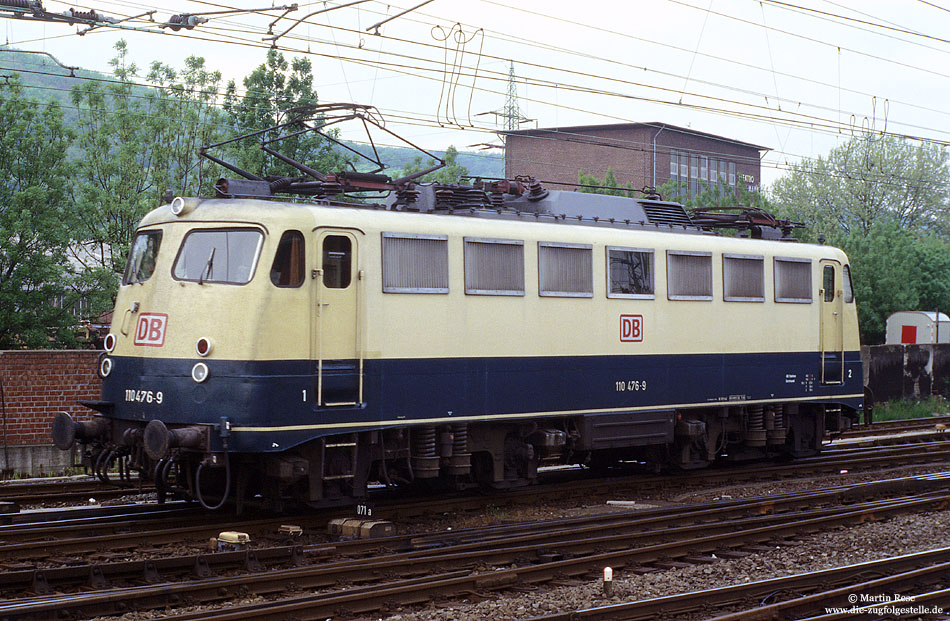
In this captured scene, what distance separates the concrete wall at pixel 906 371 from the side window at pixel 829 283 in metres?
12.5

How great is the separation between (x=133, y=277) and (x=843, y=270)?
12.8m

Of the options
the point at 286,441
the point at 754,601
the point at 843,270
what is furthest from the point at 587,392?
the point at 843,270

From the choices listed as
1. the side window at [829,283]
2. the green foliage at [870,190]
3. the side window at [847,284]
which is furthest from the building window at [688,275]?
the green foliage at [870,190]

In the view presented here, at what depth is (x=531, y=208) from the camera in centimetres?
1544

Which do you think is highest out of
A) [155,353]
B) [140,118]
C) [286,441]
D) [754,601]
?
[140,118]

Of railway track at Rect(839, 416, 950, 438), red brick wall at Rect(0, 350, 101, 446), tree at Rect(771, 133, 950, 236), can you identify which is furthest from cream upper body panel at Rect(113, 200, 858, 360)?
tree at Rect(771, 133, 950, 236)

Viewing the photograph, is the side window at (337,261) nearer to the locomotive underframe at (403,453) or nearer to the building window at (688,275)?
the locomotive underframe at (403,453)

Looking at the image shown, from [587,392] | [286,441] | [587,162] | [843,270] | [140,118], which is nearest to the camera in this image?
[286,441]

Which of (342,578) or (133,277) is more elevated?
(133,277)

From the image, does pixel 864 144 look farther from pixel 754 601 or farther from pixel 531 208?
pixel 754 601

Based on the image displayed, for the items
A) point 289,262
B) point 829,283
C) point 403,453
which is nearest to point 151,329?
point 289,262

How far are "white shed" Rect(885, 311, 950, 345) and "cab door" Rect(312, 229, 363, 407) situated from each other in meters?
28.4

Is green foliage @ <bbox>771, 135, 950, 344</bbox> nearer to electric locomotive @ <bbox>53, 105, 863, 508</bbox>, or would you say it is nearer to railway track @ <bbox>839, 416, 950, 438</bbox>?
railway track @ <bbox>839, 416, 950, 438</bbox>

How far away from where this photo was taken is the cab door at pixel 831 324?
18.8 metres
